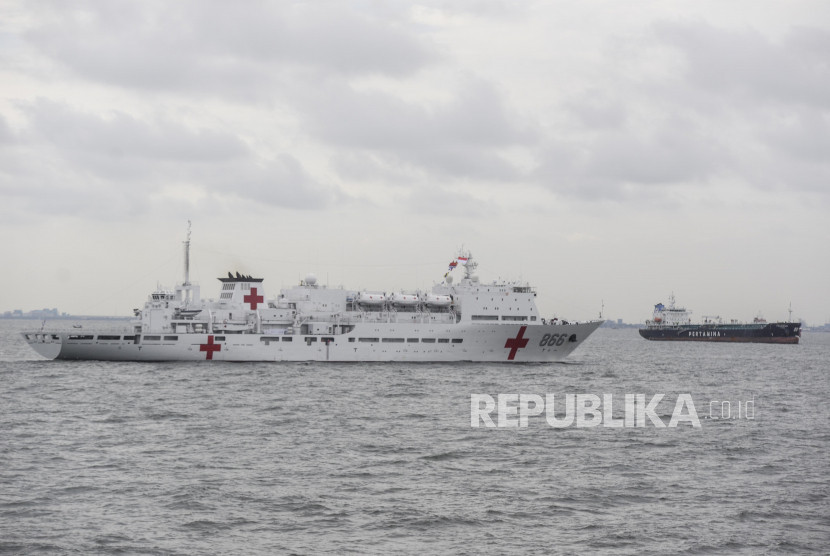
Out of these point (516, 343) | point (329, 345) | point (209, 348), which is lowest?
point (209, 348)

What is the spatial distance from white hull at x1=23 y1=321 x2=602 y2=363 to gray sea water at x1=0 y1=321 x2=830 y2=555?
12.6 metres

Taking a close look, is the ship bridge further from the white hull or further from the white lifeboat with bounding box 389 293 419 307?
the white lifeboat with bounding box 389 293 419 307

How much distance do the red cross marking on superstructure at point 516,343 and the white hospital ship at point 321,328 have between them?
0.23ft

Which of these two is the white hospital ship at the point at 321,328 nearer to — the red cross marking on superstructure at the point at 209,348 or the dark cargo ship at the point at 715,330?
the red cross marking on superstructure at the point at 209,348

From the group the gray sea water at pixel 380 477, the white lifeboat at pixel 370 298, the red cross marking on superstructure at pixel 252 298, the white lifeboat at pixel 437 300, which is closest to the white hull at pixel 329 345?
the red cross marking on superstructure at pixel 252 298

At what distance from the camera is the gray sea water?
14578 millimetres

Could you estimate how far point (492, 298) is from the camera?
52062 millimetres

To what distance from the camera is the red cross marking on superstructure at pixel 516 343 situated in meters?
51.9

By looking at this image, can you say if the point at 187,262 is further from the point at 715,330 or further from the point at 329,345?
the point at 715,330

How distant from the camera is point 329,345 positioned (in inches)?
1972

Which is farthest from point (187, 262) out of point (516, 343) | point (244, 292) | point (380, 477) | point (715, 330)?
point (715, 330)

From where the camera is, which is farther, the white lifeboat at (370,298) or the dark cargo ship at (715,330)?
the dark cargo ship at (715,330)

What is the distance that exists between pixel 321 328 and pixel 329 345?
1.25 metres

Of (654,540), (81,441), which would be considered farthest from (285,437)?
(654,540)
